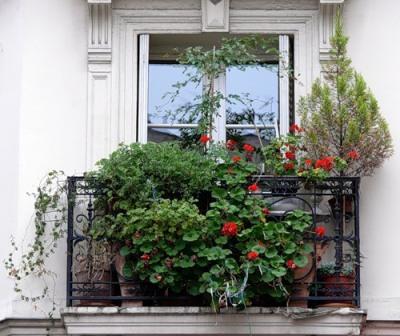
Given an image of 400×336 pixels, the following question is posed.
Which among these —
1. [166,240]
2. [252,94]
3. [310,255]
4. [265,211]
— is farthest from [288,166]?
[166,240]

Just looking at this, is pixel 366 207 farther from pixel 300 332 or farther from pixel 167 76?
pixel 167 76

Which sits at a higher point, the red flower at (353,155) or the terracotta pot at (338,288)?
the red flower at (353,155)

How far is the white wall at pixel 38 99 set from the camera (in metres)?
10.9

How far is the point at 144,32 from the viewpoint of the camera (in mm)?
11438

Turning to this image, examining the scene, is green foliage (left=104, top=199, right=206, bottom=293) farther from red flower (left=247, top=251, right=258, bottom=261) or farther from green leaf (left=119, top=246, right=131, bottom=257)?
red flower (left=247, top=251, right=258, bottom=261)

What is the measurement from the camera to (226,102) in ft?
37.6

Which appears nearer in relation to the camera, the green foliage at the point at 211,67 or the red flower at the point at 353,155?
the red flower at the point at 353,155

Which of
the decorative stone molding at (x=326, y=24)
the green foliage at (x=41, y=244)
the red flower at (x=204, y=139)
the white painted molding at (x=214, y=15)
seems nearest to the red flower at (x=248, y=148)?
the red flower at (x=204, y=139)

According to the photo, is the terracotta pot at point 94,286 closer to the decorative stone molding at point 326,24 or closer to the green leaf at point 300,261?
the green leaf at point 300,261

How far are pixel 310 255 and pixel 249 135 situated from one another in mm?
1475

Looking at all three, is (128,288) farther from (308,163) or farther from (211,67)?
(211,67)

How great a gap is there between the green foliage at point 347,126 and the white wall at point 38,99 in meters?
1.94

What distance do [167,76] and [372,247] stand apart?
7.70 ft

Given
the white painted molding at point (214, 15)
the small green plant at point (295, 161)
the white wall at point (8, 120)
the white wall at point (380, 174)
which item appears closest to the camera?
the small green plant at point (295, 161)
